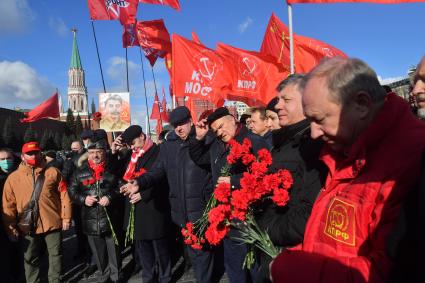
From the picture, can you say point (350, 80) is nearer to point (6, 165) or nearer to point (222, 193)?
point (222, 193)

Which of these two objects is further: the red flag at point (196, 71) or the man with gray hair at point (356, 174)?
the red flag at point (196, 71)

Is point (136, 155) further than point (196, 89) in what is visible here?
No

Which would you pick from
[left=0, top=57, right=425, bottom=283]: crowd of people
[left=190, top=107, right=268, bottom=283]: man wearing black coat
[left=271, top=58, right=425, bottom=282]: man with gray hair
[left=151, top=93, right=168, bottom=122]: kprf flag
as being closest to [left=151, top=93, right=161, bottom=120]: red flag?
[left=151, top=93, right=168, bottom=122]: kprf flag

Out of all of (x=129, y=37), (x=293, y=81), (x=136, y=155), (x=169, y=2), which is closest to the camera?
(x=293, y=81)

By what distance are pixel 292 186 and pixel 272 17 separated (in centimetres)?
771

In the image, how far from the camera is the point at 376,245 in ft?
4.05

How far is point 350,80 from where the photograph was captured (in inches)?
54.6

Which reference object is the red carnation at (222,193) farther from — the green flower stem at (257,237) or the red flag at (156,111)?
the red flag at (156,111)

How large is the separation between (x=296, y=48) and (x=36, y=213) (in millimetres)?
6968

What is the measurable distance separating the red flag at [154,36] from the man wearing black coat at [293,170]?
33.9 ft

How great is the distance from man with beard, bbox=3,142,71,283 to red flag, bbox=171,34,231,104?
3594mm

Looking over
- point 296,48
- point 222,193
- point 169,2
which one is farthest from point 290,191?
point 169,2

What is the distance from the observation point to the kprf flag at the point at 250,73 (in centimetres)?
838

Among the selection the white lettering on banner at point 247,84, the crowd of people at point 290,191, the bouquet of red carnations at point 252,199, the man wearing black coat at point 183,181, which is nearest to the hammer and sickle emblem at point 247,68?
the white lettering on banner at point 247,84
